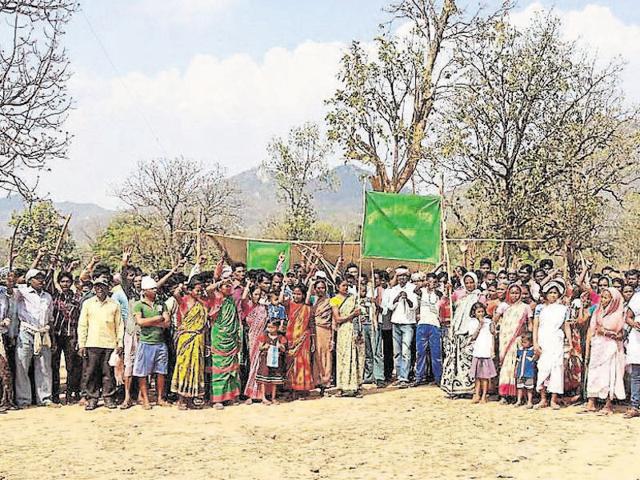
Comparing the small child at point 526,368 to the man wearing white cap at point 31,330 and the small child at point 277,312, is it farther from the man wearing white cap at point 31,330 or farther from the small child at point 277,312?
the man wearing white cap at point 31,330

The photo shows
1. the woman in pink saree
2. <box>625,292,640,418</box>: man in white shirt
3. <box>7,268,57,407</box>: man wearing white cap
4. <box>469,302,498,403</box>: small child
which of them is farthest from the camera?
<box>469,302,498,403</box>: small child

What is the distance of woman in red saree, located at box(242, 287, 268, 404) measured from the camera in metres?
9.58

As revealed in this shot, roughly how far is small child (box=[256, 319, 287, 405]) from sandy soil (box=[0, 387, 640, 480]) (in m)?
0.27

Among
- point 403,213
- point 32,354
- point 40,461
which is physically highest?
point 403,213

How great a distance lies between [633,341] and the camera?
870 centimetres

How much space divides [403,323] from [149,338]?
3533 mm

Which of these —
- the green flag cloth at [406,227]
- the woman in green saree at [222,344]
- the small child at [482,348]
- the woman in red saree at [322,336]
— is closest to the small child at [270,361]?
the woman in green saree at [222,344]

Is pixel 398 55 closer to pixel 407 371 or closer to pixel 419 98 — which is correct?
pixel 419 98

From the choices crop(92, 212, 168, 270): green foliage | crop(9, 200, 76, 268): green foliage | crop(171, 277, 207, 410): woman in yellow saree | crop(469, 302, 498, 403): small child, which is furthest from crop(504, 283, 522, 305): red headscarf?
crop(92, 212, 168, 270): green foliage

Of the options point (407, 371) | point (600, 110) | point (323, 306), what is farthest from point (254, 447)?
point (600, 110)

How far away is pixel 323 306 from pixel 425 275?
5.59ft

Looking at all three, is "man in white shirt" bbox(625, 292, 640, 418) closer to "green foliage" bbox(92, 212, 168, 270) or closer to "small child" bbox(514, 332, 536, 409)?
"small child" bbox(514, 332, 536, 409)

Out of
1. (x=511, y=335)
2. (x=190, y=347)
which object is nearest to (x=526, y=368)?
(x=511, y=335)

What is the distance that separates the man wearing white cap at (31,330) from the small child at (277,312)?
2.60 m
